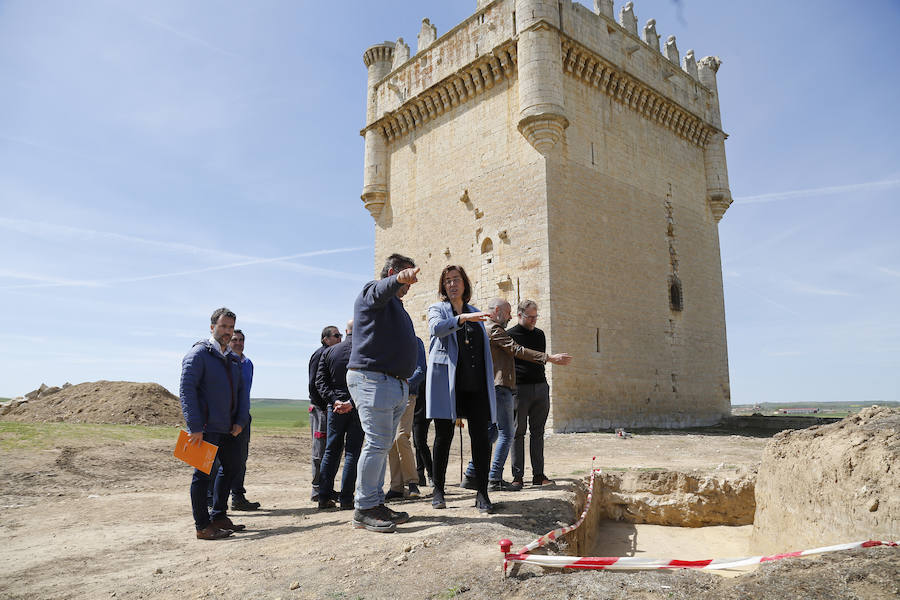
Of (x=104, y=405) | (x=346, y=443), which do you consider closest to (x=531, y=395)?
(x=346, y=443)

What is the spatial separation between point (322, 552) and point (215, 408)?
1516 mm

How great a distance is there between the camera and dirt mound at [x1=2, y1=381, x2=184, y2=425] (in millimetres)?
15711

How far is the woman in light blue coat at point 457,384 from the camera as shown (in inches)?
157

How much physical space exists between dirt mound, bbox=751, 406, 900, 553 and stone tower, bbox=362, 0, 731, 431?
318 inches

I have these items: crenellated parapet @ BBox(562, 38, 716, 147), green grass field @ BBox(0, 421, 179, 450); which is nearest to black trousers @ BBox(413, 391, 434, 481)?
green grass field @ BBox(0, 421, 179, 450)

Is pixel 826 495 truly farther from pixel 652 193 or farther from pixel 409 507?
pixel 652 193

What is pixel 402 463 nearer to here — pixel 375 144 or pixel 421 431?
pixel 421 431

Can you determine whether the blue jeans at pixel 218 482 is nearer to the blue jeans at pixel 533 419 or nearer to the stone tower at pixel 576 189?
the blue jeans at pixel 533 419

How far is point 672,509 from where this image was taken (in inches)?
243

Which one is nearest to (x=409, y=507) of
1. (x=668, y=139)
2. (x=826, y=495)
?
(x=826, y=495)

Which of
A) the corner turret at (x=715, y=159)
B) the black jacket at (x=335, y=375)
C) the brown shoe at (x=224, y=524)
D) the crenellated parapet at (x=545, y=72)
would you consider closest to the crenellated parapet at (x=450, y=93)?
the crenellated parapet at (x=545, y=72)

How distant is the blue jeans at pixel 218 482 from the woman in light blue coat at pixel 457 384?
164 cm

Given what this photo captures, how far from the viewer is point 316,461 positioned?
230 inches

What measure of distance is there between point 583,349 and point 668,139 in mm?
8340
